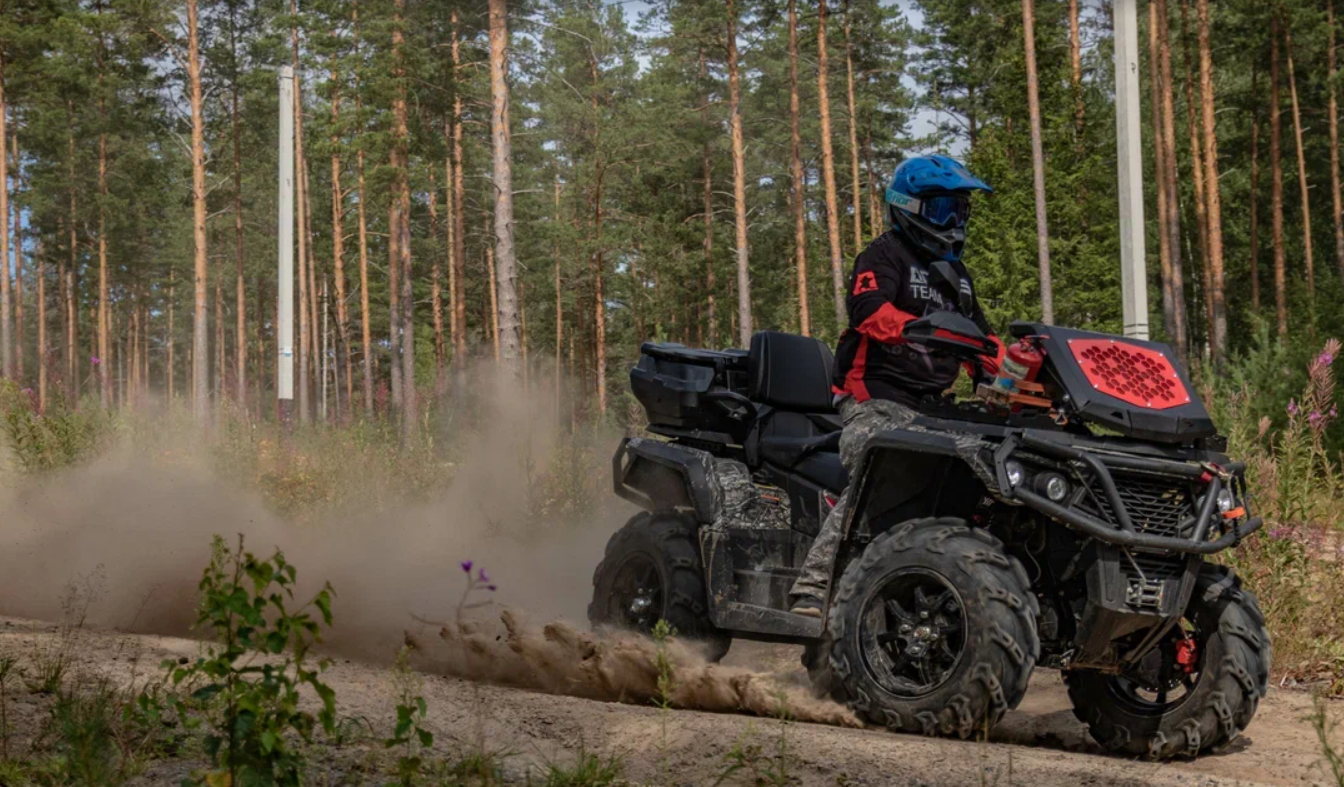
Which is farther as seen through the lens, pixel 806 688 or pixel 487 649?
pixel 487 649

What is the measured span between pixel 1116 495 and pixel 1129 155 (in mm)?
6703

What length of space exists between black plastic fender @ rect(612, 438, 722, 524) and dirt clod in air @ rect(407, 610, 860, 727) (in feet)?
2.55

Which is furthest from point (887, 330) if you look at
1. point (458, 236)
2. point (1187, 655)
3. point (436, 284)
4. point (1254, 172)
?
point (436, 284)

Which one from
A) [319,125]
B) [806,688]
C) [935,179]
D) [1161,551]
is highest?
[319,125]

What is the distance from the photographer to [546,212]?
70625mm

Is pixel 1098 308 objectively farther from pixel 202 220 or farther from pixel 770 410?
pixel 770 410

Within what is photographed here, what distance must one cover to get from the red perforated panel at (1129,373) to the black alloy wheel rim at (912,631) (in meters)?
1.07

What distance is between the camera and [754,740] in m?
5.15

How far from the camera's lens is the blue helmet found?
6438mm

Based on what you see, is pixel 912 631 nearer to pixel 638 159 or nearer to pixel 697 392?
pixel 697 392

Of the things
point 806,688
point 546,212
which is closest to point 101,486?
point 806,688

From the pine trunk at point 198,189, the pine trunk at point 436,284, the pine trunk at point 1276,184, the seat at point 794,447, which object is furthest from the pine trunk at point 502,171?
the pine trunk at point 436,284

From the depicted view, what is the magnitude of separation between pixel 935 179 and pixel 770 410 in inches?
67.7

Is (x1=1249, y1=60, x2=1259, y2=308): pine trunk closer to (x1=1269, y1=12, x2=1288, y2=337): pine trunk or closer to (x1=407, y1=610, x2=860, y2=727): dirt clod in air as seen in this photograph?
(x1=1269, y1=12, x2=1288, y2=337): pine trunk
